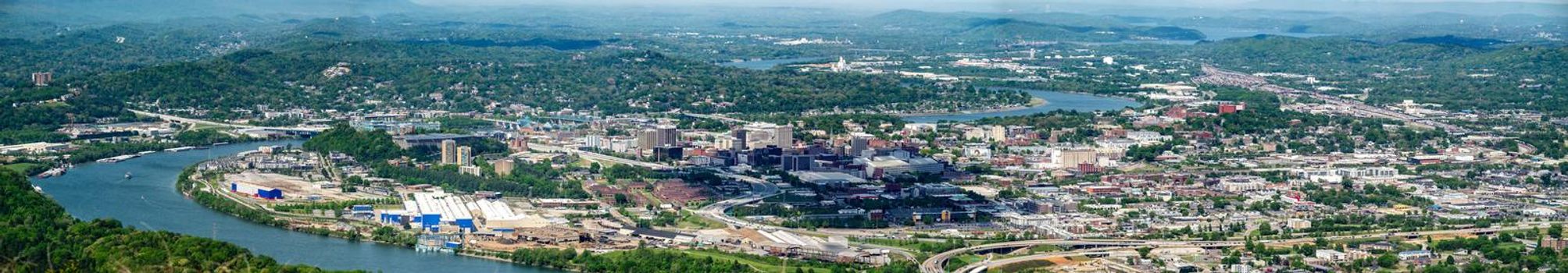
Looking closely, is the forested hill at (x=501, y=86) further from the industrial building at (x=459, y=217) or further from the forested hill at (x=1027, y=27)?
the forested hill at (x=1027, y=27)

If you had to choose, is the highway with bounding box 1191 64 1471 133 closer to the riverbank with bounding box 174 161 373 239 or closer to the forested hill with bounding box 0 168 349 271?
the riverbank with bounding box 174 161 373 239

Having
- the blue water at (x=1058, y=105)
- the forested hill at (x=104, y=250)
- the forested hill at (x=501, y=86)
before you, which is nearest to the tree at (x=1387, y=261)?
the forested hill at (x=104, y=250)

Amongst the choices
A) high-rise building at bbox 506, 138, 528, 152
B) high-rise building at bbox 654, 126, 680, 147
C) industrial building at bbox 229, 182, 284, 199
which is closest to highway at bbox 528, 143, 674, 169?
high-rise building at bbox 506, 138, 528, 152

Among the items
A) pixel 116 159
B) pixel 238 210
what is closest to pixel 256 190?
pixel 238 210

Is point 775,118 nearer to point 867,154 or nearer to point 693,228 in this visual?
point 867,154

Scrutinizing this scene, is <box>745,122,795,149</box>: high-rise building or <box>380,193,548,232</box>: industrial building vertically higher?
<box>380,193,548,232</box>: industrial building
